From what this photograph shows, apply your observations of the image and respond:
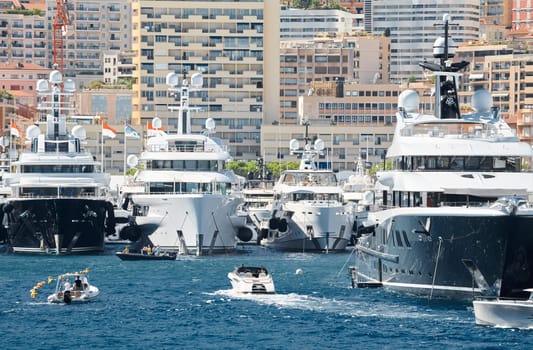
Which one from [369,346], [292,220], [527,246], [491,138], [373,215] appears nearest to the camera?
[369,346]

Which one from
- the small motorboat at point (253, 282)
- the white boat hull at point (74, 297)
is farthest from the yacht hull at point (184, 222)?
the white boat hull at point (74, 297)

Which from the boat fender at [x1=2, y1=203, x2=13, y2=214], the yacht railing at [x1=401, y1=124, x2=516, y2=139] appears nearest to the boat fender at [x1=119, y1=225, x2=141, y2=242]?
the boat fender at [x1=2, y1=203, x2=13, y2=214]

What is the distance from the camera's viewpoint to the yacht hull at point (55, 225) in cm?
12131

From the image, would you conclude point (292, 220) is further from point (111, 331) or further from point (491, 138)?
point (111, 331)

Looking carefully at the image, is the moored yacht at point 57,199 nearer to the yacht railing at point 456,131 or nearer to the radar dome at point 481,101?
the radar dome at point 481,101

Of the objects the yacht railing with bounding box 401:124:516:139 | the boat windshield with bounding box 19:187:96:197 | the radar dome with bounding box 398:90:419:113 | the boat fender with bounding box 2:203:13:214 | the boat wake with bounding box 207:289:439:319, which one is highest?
the radar dome with bounding box 398:90:419:113

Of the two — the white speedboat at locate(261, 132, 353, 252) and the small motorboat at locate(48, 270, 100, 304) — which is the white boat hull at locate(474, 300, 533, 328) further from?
the white speedboat at locate(261, 132, 353, 252)

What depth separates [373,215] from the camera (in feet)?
A: 309

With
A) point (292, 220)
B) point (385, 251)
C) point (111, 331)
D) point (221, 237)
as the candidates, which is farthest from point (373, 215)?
point (292, 220)

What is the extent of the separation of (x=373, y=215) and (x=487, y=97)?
8.31 meters

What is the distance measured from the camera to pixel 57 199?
121438mm

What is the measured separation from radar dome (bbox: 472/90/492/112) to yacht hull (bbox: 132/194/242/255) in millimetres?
28415

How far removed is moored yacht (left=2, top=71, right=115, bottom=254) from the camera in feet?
399

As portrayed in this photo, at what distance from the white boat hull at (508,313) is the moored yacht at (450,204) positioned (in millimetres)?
2948
